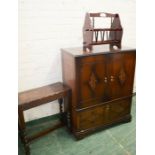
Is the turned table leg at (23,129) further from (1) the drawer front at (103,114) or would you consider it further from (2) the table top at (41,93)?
(1) the drawer front at (103,114)

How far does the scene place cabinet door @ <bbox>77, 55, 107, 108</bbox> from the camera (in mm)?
1846

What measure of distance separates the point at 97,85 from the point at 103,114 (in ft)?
1.46

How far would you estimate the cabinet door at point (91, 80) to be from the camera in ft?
6.06

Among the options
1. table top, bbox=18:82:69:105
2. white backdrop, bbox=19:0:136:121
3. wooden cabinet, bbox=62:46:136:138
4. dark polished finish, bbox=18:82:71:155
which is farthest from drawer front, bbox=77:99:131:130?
white backdrop, bbox=19:0:136:121

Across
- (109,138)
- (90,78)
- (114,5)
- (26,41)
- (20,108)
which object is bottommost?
(109,138)

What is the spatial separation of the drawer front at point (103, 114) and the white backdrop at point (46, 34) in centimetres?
61

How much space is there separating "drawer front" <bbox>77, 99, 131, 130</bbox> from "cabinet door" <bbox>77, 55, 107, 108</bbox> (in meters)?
0.13

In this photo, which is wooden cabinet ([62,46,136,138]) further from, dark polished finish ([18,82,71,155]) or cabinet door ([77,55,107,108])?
dark polished finish ([18,82,71,155])

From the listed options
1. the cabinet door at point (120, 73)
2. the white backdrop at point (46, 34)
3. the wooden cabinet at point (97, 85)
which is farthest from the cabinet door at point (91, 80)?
the white backdrop at point (46, 34)

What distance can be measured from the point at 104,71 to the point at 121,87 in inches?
15.6
